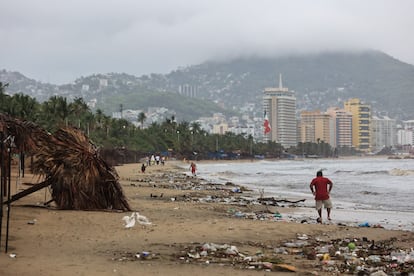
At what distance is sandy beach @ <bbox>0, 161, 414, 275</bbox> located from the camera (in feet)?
24.8

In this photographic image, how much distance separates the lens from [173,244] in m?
9.59

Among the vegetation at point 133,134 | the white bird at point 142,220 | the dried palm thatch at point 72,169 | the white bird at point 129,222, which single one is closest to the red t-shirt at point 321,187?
the white bird at point 142,220

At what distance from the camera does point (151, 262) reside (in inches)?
314

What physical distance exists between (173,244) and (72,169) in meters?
4.94

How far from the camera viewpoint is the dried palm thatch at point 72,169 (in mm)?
13430

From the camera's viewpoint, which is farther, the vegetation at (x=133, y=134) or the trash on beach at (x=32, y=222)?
the vegetation at (x=133, y=134)

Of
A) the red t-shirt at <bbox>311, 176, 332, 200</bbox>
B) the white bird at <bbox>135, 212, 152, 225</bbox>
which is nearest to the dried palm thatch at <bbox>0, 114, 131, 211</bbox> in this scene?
the white bird at <bbox>135, 212, 152, 225</bbox>

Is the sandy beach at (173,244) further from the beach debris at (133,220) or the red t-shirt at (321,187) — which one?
the red t-shirt at (321,187)

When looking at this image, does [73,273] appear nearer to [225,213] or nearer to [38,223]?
[38,223]

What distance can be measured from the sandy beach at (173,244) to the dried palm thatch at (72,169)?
60 centimetres

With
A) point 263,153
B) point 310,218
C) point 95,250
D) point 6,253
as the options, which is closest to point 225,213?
point 310,218

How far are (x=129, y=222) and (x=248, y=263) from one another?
4.47m

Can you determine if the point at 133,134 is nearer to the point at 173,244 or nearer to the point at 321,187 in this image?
the point at 321,187

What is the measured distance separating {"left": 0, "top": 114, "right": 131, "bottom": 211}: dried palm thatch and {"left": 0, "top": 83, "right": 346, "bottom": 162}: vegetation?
105 ft
